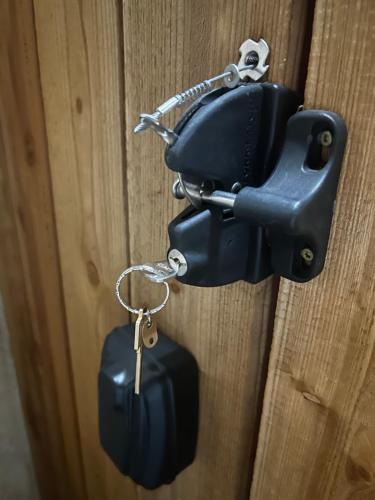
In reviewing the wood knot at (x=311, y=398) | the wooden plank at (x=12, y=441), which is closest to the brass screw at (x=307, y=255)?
the wood knot at (x=311, y=398)

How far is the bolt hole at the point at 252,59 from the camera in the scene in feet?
1.10

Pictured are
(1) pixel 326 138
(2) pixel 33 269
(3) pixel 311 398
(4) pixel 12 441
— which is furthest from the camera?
(4) pixel 12 441

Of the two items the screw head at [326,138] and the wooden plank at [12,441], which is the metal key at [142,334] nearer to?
the screw head at [326,138]

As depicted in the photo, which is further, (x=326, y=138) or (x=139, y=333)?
(x=139, y=333)

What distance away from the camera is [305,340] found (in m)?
0.39

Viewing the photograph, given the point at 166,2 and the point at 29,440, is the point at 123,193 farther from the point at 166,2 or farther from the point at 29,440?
the point at 29,440

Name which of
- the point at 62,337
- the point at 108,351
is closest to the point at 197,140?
the point at 108,351

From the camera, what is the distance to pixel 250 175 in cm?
34

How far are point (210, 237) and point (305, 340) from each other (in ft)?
0.42

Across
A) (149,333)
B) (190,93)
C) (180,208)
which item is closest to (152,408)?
(149,333)

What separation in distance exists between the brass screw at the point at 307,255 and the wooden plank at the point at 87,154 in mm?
249

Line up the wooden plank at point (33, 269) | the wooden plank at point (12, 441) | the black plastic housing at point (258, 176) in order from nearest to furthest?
1. the black plastic housing at point (258, 176)
2. the wooden plank at point (33, 269)
3. the wooden plank at point (12, 441)

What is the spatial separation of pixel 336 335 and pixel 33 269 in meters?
0.57

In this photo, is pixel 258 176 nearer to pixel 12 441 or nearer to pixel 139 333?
pixel 139 333
